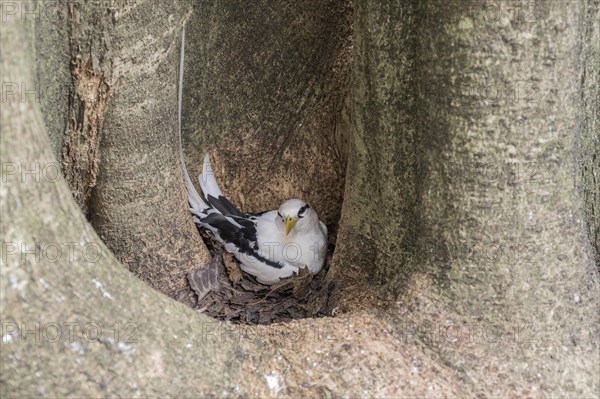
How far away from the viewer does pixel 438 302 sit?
9.52ft

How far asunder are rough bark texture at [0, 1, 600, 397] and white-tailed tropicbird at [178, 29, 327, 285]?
1170 millimetres

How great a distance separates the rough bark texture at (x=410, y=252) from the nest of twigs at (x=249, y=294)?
0.86 metres

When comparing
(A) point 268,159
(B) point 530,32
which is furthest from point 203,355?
(A) point 268,159

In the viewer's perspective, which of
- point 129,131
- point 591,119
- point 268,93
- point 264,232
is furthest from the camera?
point 264,232

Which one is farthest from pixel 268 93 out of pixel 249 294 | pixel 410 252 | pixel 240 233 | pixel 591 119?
pixel 591 119

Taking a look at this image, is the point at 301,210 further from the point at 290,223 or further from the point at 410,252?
the point at 410,252

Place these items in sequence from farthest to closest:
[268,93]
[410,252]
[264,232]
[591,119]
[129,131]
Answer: [264,232] → [268,93] → [129,131] → [591,119] → [410,252]

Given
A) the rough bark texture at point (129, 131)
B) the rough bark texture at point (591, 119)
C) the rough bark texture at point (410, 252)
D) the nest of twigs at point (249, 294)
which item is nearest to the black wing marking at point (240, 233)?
the nest of twigs at point (249, 294)

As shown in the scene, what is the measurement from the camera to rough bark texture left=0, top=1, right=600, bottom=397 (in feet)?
7.67

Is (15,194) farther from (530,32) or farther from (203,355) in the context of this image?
Result: (530,32)

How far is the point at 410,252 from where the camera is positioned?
10.3ft

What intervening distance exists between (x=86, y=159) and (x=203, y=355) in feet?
4.38

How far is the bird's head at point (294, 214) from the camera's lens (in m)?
4.45

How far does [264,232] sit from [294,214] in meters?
0.26
